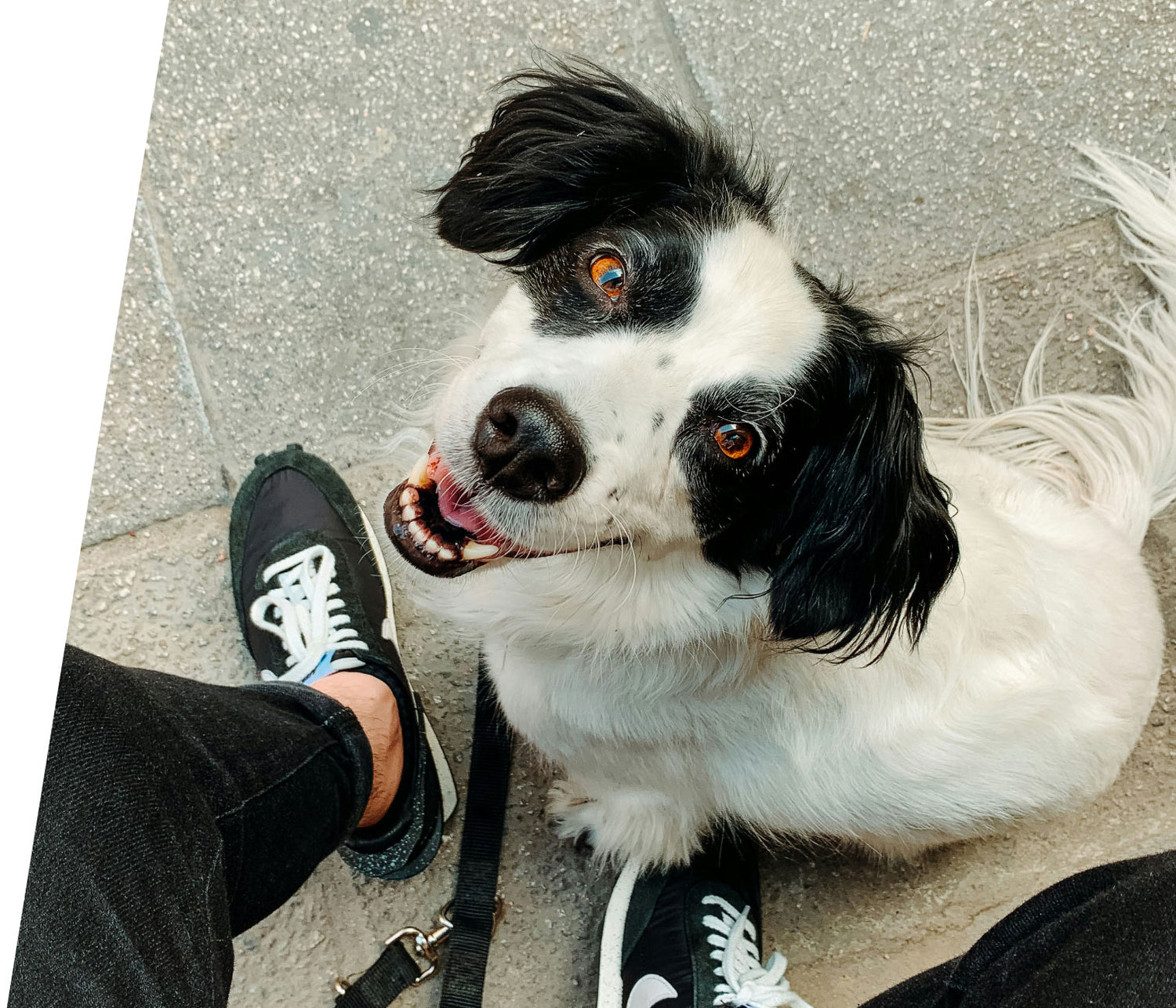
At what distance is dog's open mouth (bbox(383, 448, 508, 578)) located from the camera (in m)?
1.24

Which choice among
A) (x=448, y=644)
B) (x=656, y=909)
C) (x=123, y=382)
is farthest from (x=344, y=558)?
(x=656, y=909)

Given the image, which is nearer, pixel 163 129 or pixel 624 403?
pixel 624 403

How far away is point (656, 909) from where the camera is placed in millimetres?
1863

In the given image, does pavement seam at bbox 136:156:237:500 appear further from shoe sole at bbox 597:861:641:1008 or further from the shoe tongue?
shoe sole at bbox 597:861:641:1008

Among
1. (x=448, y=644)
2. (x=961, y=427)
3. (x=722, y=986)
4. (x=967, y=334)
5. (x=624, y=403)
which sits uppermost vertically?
(x=624, y=403)

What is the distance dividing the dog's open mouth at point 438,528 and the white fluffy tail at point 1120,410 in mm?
1219

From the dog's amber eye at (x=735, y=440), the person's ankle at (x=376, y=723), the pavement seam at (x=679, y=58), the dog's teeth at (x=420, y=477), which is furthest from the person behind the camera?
the pavement seam at (x=679, y=58)

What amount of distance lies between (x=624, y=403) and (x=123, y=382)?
52.0 inches

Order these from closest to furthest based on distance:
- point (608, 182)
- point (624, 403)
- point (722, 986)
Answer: point (624, 403) → point (608, 182) → point (722, 986)

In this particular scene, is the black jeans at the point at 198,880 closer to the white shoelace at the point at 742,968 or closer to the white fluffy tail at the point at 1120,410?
the white shoelace at the point at 742,968

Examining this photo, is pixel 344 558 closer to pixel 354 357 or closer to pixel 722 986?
pixel 354 357

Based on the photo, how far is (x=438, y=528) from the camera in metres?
1.28

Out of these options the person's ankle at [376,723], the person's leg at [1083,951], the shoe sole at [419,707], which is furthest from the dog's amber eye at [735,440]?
the shoe sole at [419,707]

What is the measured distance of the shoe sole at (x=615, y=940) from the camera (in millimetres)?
1811
